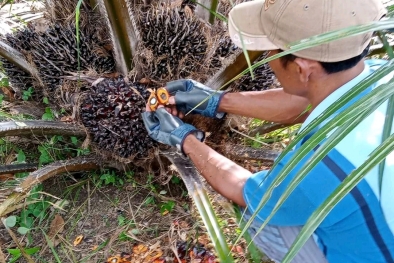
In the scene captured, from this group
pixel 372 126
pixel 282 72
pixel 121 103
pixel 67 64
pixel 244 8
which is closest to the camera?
pixel 372 126

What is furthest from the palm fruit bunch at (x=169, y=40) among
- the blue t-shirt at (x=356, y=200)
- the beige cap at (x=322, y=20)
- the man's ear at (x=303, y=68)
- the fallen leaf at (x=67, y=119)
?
the blue t-shirt at (x=356, y=200)

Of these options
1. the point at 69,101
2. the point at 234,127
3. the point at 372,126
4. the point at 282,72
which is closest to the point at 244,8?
the point at 282,72

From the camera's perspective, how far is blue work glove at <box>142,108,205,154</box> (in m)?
1.81

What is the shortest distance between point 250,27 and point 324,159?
1.89ft

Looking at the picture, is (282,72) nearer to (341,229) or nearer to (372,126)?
(372,126)

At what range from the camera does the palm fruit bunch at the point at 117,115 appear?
1885 mm

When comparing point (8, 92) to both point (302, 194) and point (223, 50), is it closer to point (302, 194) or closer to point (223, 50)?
point (223, 50)

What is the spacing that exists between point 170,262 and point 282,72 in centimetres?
100

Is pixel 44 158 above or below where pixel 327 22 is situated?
below

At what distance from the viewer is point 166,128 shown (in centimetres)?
182

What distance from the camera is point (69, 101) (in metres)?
2.04

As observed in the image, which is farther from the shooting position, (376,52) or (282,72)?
(376,52)

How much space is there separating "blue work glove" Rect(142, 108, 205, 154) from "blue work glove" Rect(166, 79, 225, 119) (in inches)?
4.1

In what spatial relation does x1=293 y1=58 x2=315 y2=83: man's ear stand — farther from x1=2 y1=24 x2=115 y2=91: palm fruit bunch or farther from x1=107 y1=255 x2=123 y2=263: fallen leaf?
x1=107 y1=255 x2=123 y2=263: fallen leaf
